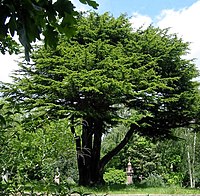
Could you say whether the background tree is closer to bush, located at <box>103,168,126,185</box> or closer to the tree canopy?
the tree canopy

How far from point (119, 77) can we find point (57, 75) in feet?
8.20

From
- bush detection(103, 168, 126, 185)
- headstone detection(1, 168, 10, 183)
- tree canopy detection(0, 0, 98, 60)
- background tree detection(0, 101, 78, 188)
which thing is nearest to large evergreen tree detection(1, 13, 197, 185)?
bush detection(103, 168, 126, 185)

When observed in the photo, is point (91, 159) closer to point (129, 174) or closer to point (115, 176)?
point (129, 174)

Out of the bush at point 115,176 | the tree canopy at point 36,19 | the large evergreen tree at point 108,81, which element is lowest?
the tree canopy at point 36,19

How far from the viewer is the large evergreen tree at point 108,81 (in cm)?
1408

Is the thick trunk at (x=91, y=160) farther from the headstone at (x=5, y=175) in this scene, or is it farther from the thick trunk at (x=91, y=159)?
the headstone at (x=5, y=175)

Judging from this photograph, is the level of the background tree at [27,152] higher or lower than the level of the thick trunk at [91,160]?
lower

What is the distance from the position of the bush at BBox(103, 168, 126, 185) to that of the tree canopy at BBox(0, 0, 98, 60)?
24.1 metres

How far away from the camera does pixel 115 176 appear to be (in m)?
25.3

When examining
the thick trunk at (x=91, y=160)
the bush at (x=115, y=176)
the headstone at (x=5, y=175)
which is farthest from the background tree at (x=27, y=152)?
the bush at (x=115, y=176)

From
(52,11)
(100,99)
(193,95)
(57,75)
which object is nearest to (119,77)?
(100,99)

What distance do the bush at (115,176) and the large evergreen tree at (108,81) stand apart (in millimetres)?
8438

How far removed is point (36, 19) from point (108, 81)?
1274 centimetres

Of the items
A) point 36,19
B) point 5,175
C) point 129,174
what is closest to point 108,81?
point 129,174
